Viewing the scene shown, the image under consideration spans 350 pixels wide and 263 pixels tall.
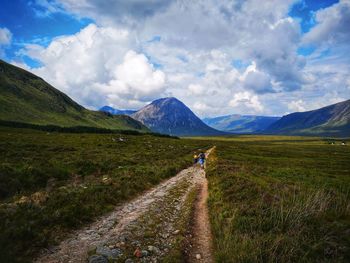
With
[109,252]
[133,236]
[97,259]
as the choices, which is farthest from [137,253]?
[133,236]

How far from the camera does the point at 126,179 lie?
23.7m

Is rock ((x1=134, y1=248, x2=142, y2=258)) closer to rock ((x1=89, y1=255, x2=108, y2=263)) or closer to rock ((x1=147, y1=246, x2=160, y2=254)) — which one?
rock ((x1=147, y1=246, x2=160, y2=254))

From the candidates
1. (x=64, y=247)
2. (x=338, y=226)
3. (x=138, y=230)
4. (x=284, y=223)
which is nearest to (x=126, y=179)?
(x=138, y=230)

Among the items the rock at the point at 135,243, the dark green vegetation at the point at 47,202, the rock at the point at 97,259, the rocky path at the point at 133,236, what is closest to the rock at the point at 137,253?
the rocky path at the point at 133,236

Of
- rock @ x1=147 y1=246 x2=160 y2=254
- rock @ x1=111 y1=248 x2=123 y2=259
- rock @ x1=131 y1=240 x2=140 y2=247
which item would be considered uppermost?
rock @ x1=111 y1=248 x2=123 y2=259

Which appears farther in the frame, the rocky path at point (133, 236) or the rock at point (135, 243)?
the rock at point (135, 243)

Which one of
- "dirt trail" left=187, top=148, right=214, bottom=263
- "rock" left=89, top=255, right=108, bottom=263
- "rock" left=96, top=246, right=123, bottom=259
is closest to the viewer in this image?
"rock" left=89, top=255, right=108, bottom=263

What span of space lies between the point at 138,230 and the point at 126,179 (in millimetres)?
11812

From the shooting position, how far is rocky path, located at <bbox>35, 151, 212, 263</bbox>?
381 inches

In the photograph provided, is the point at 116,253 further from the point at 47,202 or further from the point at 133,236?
the point at 47,202

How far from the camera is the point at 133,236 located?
11.5 meters

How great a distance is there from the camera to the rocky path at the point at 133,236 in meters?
9.68

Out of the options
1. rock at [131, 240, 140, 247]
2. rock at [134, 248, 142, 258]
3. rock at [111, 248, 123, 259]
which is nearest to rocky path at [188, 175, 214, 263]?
rock at [134, 248, 142, 258]

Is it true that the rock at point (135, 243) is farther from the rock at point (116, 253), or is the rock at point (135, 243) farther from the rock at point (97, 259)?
the rock at point (97, 259)
